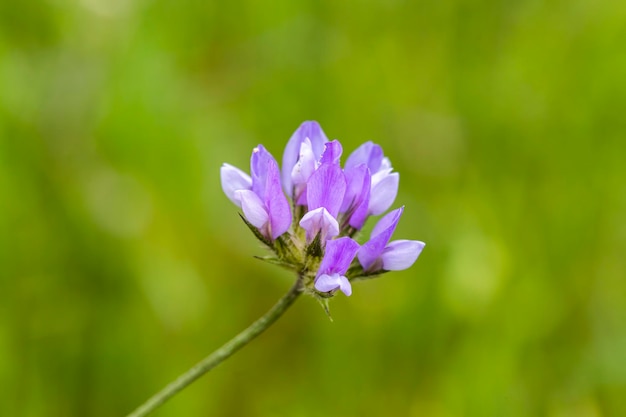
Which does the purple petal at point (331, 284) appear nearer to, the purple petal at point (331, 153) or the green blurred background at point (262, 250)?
the purple petal at point (331, 153)

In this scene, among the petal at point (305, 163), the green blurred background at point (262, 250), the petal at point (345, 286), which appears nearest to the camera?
the petal at point (345, 286)

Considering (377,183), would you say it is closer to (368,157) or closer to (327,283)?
(368,157)

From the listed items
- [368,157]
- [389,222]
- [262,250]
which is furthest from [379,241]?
[262,250]

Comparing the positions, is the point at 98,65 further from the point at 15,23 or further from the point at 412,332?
the point at 412,332

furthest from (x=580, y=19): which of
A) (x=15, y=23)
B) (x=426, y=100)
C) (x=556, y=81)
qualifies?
(x=15, y=23)

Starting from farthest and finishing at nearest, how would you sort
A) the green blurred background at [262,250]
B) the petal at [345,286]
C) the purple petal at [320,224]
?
the green blurred background at [262,250], the purple petal at [320,224], the petal at [345,286]

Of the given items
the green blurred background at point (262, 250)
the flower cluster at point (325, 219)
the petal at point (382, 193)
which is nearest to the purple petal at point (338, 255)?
the flower cluster at point (325, 219)

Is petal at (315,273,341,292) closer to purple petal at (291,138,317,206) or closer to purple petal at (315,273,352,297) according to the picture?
purple petal at (315,273,352,297)
